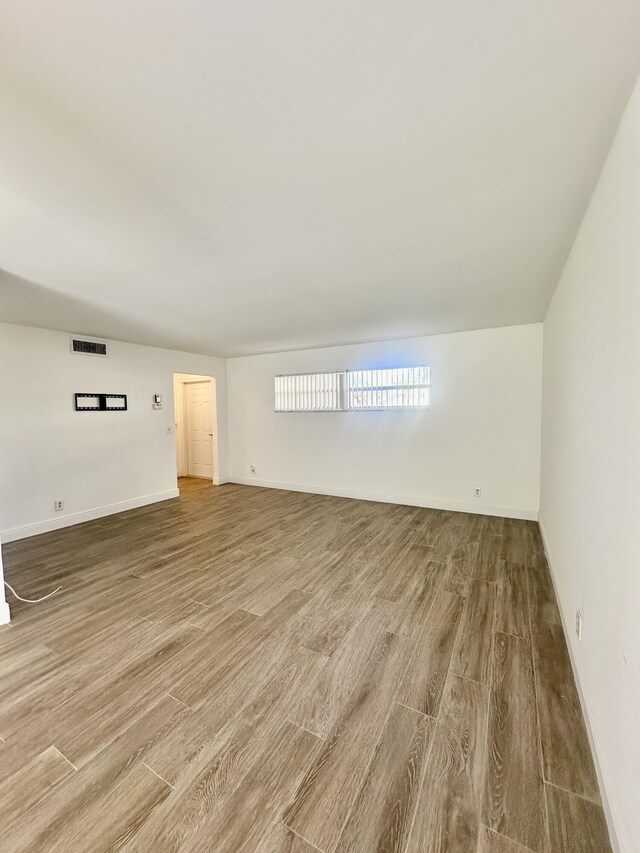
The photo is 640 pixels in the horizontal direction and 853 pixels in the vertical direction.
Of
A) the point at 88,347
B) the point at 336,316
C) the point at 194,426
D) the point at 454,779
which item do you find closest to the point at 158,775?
the point at 454,779

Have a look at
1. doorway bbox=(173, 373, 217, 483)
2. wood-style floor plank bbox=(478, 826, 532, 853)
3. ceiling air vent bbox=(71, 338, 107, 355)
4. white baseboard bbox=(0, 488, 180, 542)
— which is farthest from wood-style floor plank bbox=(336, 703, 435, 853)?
doorway bbox=(173, 373, 217, 483)

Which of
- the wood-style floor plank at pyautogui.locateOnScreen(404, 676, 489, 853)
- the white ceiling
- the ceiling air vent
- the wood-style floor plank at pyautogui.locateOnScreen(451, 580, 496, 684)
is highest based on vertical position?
the white ceiling

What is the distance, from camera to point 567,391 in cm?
228

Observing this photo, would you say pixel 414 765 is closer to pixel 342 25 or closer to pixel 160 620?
pixel 160 620

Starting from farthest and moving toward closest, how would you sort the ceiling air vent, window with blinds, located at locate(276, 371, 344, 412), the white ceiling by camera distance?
window with blinds, located at locate(276, 371, 344, 412) < the ceiling air vent < the white ceiling

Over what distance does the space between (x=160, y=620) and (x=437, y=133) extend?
9.99 ft

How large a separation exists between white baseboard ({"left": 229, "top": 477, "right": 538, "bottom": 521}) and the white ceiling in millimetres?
2921

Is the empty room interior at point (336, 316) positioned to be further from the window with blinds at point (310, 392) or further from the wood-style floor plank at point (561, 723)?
the window with blinds at point (310, 392)

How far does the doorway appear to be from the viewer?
709 cm

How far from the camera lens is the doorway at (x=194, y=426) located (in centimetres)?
709

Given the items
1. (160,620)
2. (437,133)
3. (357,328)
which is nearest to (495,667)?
(160,620)

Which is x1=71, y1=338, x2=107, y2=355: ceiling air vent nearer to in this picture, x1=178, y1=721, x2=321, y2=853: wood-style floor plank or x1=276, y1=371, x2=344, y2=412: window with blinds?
x1=276, y1=371, x2=344, y2=412: window with blinds

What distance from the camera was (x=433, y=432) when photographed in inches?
187

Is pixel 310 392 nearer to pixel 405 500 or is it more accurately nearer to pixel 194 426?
pixel 405 500
